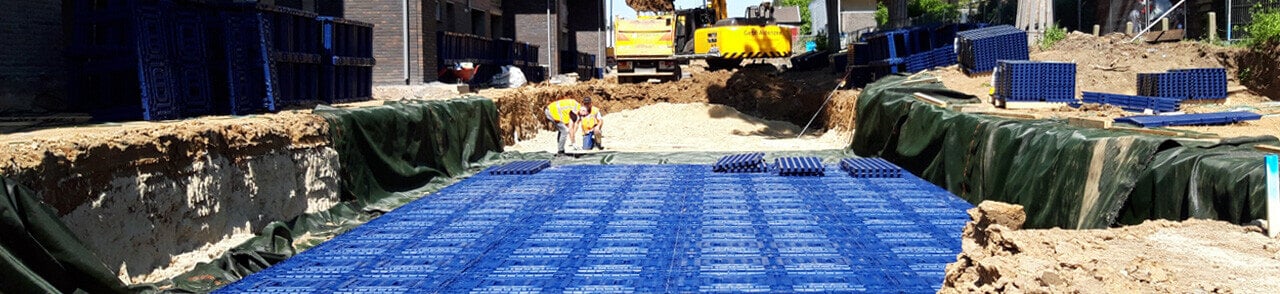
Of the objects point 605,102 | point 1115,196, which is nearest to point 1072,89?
point 1115,196

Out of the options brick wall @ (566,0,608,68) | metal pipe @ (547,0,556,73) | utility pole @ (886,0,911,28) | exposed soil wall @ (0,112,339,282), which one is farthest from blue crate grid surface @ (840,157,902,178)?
brick wall @ (566,0,608,68)

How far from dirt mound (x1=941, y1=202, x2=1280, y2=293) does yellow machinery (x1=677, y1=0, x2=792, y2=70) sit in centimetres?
2328

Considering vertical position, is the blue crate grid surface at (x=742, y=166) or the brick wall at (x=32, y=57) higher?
the brick wall at (x=32, y=57)

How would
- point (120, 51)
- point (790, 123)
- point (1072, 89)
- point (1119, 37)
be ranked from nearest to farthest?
point (120, 51) → point (1072, 89) → point (1119, 37) → point (790, 123)

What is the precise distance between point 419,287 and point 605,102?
20.7 metres

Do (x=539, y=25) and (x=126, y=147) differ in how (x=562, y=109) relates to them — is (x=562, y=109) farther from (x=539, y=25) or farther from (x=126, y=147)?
(x=539, y=25)

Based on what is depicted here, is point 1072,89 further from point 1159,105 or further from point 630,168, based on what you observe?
point 630,168

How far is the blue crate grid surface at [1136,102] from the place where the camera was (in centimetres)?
1380

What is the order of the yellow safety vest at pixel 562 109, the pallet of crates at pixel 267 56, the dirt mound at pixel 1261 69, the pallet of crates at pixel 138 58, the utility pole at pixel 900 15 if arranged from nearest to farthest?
1. the pallet of crates at pixel 138 58
2. the pallet of crates at pixel 267 56
3. the dirt mound at pixel 1261 69
4. the yellow safety vest at pixel 562 109
5. the utility pole at pixel 900 15

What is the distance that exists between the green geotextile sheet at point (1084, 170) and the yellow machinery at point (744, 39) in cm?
1369

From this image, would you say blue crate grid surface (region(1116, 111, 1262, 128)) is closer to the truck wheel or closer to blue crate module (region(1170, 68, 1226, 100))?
blue crate module (region(1170, 68, 1226, 100))

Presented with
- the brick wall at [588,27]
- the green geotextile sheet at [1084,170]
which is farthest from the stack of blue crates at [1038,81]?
the brick wall at [588,27]

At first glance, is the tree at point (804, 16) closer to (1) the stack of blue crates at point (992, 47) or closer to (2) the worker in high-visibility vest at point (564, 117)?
(1) the stack of blue crates at point (992, 47)

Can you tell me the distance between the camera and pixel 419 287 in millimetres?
8227
